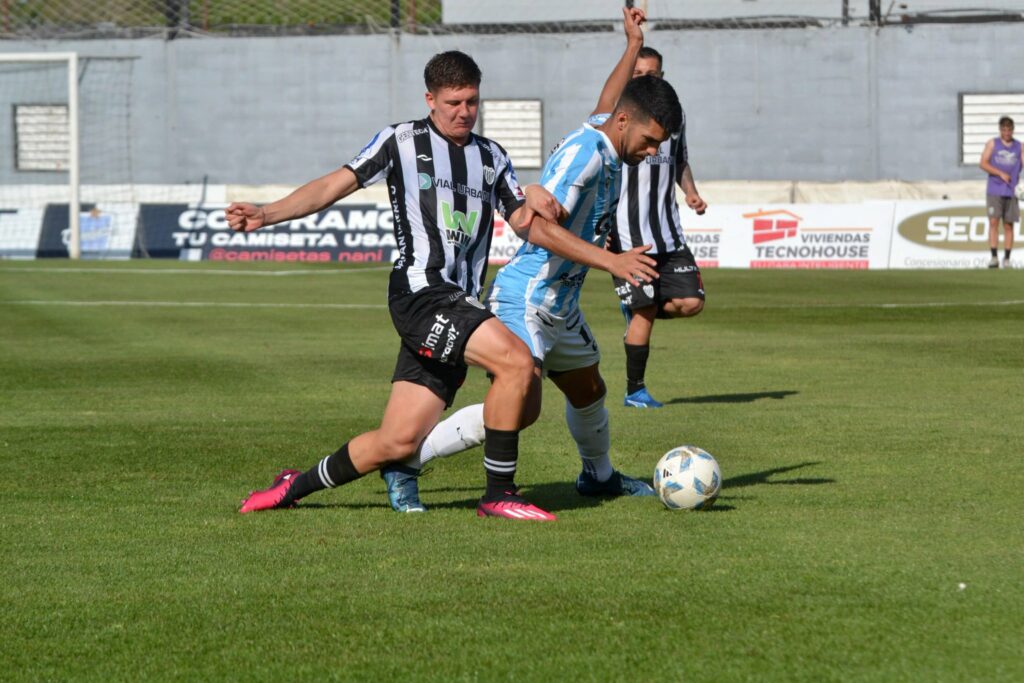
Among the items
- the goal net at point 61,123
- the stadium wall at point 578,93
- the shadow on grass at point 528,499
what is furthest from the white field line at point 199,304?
the goal net at point 61,123

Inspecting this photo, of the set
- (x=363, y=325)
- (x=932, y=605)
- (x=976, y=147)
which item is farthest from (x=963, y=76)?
(x=932, y=605)

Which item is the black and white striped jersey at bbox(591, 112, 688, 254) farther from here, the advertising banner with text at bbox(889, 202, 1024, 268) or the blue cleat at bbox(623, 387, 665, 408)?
the advertising banner with text at bbox(889, 202, 1024, 268)

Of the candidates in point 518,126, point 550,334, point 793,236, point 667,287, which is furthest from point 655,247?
point 518,126

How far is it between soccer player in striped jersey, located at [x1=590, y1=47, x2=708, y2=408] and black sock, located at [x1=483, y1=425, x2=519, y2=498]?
443cm

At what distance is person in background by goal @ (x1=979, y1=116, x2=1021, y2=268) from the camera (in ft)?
86.3

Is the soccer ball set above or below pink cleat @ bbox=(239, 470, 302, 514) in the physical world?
above

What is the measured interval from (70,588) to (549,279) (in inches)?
106

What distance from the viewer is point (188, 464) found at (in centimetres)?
816

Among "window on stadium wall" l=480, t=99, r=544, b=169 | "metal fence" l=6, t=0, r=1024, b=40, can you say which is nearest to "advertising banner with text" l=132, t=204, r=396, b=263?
"window on stadium wall" l=480, t=99, r=544, b=169

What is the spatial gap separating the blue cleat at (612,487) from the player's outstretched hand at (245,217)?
205 cm

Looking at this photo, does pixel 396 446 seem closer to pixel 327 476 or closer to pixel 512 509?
pixel 327 476

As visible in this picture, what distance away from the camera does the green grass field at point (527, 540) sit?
431 centimetres

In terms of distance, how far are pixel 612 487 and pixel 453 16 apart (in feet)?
108

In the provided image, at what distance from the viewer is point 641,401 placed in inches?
429
